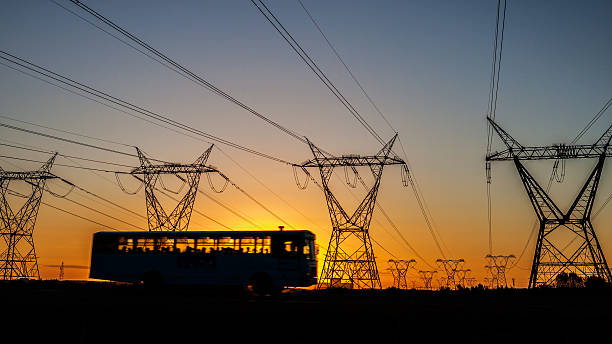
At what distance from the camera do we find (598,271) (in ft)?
141

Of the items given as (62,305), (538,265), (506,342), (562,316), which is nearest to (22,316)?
(62,305)

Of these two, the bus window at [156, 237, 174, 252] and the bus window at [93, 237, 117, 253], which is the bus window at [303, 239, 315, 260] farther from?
the bus window at [93, 237, 117, 253]

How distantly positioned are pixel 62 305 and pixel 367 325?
12709 mm

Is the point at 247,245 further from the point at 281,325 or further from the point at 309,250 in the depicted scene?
the point at 281,325

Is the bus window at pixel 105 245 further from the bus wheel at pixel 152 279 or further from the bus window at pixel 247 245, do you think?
the bus window at pixel 247 245

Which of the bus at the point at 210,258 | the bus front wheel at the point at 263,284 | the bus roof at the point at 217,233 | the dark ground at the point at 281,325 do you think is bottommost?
the dark ground at the point at 281,325

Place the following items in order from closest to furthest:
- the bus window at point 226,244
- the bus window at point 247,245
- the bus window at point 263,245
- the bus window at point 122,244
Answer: the bus window at point 263,245 → the bus window at point 247,245 → the bus window at point 226,244 → the bus window at point 122,244

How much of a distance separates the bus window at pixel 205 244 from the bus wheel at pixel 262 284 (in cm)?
350

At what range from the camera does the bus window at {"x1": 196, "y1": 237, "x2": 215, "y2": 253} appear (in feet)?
103

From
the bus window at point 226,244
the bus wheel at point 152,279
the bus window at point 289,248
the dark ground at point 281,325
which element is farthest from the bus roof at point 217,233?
the dark ground at point 281,325

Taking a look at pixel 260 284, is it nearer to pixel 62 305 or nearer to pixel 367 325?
pixel 62 305

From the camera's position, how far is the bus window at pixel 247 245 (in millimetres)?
30723

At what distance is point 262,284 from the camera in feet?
98.3

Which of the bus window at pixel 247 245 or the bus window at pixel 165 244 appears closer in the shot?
the bus window at pixel 247 245
